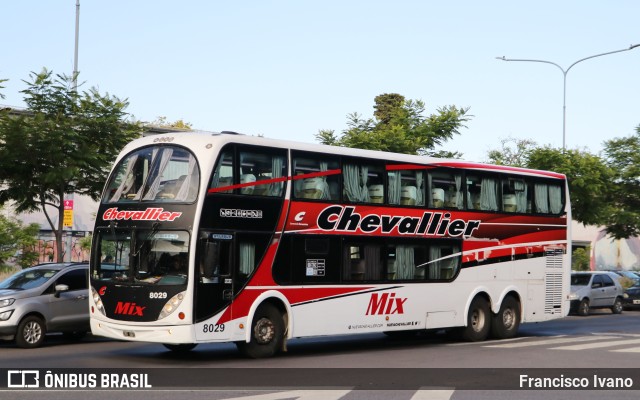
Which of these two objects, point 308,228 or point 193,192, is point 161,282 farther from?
point 308,228

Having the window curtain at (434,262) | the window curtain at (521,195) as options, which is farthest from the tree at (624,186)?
the window curtain at (434,262)

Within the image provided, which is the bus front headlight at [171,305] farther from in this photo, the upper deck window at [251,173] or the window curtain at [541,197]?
the window curtain at [541,197]

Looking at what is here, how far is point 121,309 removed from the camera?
16.7 m

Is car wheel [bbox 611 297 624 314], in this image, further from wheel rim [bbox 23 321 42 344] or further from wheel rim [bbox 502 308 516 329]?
wheel rim [bbox 23 321 42 344]

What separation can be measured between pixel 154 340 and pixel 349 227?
4.89 m

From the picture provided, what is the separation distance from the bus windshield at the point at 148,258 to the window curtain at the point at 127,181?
0.71m

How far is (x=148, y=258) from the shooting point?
1669 cm

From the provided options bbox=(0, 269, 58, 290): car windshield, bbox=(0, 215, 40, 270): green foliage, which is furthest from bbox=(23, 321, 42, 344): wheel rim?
bbox=(0, 215, 40, 270): green foliage

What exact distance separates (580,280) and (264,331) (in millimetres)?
22120

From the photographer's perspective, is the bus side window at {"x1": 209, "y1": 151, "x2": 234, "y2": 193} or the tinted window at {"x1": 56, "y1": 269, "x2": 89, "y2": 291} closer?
the bus side window at {"x1": 209, "y1": 151, "x2": 234, "y2": 193}

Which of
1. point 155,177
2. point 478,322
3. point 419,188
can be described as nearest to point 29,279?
point 155,177

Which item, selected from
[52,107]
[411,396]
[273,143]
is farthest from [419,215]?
[52,107]

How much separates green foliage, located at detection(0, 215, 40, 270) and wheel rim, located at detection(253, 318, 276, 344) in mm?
16947

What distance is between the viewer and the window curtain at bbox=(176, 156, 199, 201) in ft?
54.7
